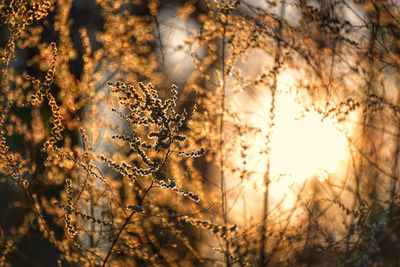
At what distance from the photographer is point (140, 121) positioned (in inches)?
40.6

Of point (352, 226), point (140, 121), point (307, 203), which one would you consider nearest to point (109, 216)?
point (140, 121)

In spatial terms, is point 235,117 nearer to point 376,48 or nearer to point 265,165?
point 265,165

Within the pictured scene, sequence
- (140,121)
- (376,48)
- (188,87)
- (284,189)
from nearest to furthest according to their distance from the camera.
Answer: (140,121), (188,87), (284,189), (376,48)

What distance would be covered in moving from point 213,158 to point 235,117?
5.9 inches

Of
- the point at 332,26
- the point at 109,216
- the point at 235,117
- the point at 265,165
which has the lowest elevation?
the point at 109,216

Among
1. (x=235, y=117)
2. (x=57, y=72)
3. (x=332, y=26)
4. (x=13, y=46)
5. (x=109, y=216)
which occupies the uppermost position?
(x=332, y=26)

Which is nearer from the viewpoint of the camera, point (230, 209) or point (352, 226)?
point (230, 209)

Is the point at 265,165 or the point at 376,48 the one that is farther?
the point at 376,48

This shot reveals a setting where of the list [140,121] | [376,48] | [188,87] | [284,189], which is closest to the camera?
[140,121]

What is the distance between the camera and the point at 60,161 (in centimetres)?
113

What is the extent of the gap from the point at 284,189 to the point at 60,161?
2.41 ft

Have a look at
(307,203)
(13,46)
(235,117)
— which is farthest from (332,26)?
(13,46)

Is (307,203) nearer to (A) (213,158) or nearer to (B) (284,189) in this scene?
(B) (284,189)

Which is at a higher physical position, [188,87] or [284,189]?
[188,87]
